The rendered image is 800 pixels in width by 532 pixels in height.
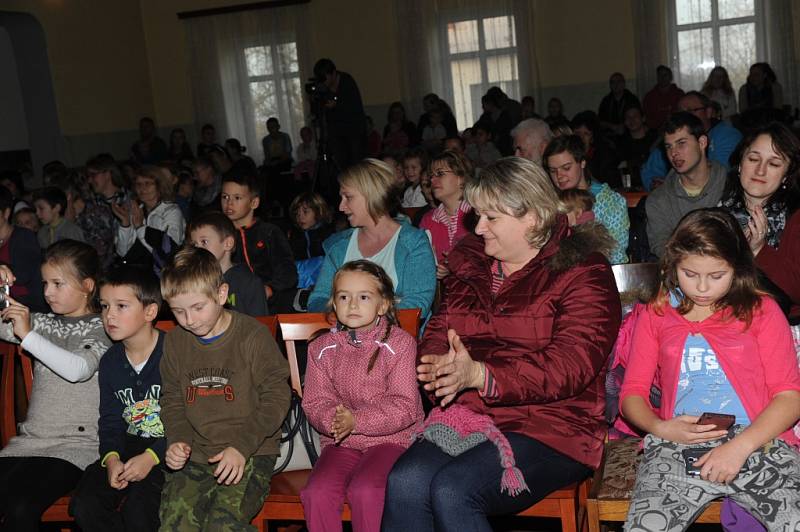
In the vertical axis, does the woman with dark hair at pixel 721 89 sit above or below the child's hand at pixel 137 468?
above

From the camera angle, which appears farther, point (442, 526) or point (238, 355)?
point (238, 355)

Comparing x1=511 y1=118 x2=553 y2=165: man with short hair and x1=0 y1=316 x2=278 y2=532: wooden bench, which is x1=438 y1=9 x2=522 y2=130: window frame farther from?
x1=0 y1=316 x2=278 y2=532: wooden bench

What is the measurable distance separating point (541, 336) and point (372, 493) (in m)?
0.65

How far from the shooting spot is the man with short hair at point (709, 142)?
549cm

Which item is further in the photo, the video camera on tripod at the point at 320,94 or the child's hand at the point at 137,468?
the video camera on tripod at the point at 320,94

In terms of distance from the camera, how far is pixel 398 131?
12.8 metres

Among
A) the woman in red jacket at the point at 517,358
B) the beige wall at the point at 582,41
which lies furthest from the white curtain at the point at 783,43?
the woman in red jacket at the point at 517,358

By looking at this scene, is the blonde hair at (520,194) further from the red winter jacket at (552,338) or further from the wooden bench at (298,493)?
the wooden bench at (298,493)

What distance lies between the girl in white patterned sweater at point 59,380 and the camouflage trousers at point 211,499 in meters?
0.45

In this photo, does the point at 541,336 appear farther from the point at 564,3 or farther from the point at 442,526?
the point at 564,3

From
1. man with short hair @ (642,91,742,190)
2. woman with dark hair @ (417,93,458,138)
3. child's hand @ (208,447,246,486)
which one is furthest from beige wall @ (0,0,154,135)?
child's hand @ (208,447,246,486)

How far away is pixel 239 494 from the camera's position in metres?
2.56

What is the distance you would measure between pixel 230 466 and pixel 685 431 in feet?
4.21

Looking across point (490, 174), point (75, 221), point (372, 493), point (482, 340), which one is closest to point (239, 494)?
point (372, 493)
